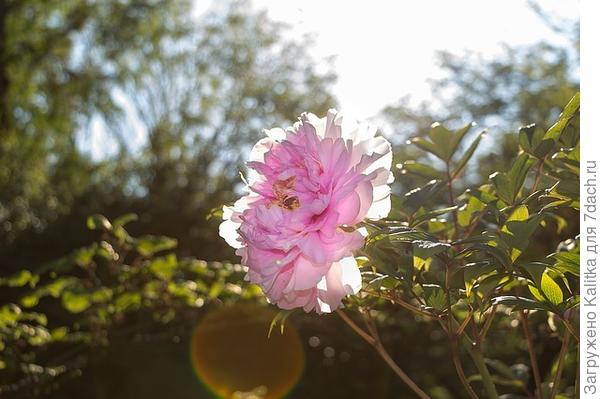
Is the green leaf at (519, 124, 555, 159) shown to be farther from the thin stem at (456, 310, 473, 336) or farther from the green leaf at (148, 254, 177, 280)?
the green leaf at (148, 254, 177, 280)

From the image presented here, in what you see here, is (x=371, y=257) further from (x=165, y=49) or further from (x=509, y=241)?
(x=165, y=49)

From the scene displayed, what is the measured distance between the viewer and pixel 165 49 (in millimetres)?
14898

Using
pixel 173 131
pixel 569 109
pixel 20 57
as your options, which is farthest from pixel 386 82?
pixel 20 57

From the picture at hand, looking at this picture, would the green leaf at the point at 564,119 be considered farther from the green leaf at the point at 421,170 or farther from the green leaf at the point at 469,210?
the green leaf at the point at 421,170

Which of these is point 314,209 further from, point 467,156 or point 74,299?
point 74,299

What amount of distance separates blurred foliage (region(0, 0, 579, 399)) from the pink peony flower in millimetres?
107

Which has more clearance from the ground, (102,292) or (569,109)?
(569,109)

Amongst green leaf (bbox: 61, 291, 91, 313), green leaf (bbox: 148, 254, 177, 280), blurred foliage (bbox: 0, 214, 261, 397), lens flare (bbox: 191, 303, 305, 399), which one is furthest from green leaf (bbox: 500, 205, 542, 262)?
lens flare (bbox: 191, 303, 305, 399)

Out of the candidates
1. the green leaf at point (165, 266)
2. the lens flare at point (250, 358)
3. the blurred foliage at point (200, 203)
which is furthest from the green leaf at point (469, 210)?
the lens flare at point (250, 358)

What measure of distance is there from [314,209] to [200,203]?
692 centimetres

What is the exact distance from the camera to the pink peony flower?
1015 mm

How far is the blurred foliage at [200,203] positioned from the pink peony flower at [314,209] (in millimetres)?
107

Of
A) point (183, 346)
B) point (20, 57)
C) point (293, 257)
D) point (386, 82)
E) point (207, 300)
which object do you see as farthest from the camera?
point (20, 57)

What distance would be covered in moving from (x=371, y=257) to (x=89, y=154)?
46.1 ft
